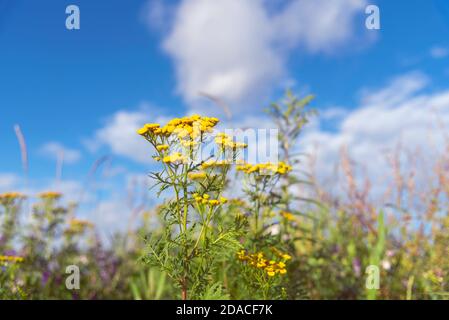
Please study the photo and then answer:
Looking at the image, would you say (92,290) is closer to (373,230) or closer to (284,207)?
(284,207)

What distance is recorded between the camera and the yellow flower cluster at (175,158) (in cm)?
196

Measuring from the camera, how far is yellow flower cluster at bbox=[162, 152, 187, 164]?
77.0 inches

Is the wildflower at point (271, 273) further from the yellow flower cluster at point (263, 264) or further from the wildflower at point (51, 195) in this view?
the wildflower at point (51, 195)

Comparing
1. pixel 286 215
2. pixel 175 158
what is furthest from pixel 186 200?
pixel 286 215

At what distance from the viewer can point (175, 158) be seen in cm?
196

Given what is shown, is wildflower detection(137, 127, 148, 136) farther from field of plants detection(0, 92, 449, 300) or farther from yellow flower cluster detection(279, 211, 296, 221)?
yellow flower cluster detection(279, 211, 296, 221)

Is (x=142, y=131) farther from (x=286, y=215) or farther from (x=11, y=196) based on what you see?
(x=11, y=196)

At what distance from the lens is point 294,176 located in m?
3.58

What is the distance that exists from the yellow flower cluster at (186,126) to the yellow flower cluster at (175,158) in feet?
0.33

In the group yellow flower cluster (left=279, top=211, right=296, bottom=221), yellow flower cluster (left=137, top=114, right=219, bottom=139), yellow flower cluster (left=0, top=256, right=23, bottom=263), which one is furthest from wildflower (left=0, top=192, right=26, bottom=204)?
yellow flower cluster (left=137, top=114, right=219, bottom=139)

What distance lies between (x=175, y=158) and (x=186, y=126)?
16 centimetres

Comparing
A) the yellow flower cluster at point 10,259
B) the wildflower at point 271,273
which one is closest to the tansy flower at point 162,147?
the wildflower at point 271,273
